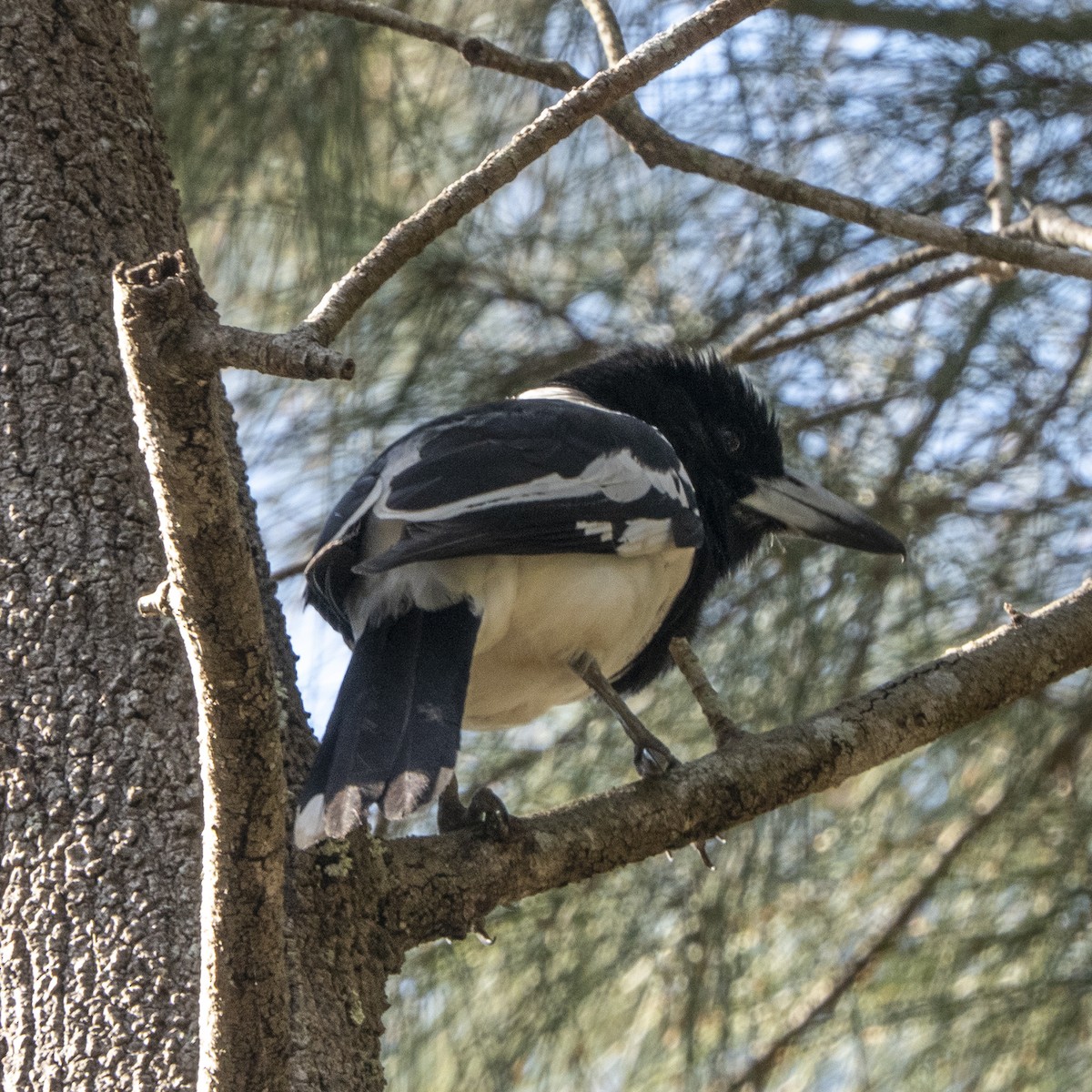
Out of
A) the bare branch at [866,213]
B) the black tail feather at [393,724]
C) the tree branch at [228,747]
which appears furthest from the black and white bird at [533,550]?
the bare branch at [866,213]

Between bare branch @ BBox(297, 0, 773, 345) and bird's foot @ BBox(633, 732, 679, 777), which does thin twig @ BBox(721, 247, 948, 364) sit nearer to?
bird's foot @ BBox(633, 732, 679, 777)

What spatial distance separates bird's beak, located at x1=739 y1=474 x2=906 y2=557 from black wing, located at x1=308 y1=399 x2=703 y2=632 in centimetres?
34

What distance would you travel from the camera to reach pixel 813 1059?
8.61ft

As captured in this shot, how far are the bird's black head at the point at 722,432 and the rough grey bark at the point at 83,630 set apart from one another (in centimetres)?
92

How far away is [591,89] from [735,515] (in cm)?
120

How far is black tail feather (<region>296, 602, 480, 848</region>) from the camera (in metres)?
1.49

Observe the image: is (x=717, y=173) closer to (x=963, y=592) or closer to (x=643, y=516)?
(x=643, y=516)

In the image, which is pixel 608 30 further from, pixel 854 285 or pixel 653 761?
pixel 653 761

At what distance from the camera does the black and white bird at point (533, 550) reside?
5.35 feet

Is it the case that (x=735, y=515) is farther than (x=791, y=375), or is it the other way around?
(x=791, y=375)

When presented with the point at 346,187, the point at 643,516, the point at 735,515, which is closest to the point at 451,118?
the point at 346,187

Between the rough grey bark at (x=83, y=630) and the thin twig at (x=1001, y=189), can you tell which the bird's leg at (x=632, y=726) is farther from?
the thin twig at (x=1001, y=189)

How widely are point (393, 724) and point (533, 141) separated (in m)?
0.59

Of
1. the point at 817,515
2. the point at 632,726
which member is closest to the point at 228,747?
the point at 632,726
